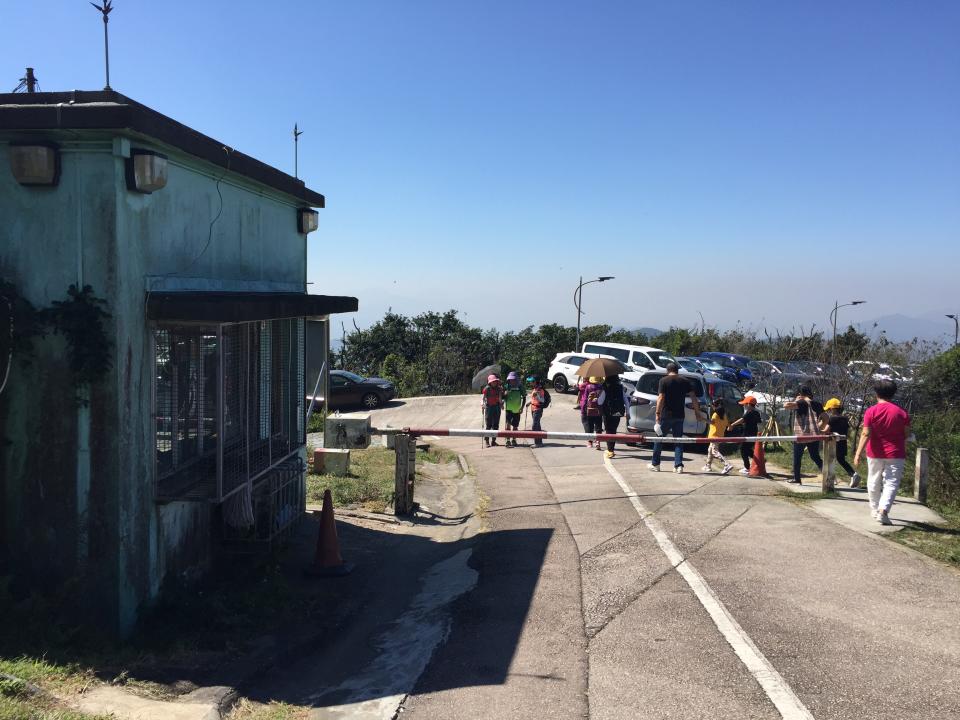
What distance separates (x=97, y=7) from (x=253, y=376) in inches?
158

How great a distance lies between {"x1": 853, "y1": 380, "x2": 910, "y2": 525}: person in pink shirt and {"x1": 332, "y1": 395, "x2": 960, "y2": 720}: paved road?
2.10ft

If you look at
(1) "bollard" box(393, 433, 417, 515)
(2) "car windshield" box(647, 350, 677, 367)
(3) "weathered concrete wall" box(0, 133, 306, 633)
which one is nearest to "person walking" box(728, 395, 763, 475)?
(1) "bollard" box(393, 433, 417, 515)

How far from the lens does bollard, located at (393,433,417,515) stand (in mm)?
11180

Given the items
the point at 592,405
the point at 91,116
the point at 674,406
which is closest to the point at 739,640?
the point at 91,116

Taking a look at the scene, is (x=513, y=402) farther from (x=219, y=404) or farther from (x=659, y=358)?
(x=659, y=358)

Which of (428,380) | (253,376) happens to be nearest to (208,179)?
(253,376)

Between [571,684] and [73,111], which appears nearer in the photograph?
[571,684]

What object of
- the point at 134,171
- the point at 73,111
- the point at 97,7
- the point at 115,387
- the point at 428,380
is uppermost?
the point at 97,7

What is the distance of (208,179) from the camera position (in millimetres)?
8078

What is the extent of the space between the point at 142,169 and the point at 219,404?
77.9 inches

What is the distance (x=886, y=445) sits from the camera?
31.0 ft

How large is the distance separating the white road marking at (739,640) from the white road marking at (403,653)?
6.77 ft

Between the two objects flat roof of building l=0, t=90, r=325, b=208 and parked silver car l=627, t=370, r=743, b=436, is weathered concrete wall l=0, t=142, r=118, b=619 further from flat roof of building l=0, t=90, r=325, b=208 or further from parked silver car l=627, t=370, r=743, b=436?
parked silver car l=627, t=370, r=743, b=436

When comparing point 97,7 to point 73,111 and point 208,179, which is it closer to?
point 73,111
